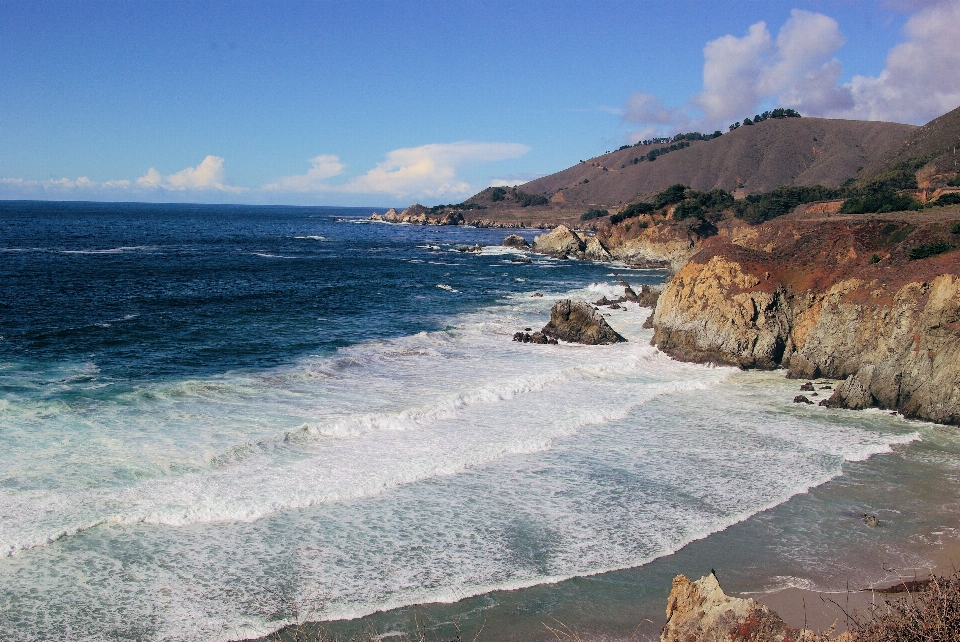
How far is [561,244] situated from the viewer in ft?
290

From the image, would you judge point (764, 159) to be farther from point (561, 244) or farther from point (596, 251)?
point (596, 251)

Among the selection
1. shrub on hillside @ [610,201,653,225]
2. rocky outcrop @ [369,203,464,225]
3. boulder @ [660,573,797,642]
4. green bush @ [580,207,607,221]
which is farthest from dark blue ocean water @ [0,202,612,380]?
rocky outcrop @ [369,203,464,225]

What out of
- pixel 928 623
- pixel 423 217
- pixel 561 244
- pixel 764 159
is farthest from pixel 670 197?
pixel 423 217

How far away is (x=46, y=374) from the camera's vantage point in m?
24.5

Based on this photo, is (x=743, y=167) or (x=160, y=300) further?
(x=743, y=167)

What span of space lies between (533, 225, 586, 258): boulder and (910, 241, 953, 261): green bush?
6012 cm

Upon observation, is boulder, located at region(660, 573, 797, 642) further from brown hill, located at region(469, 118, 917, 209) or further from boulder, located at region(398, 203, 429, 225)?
boulder, located at region(398, 203, 429, 225)

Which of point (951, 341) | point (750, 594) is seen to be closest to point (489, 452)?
point (750, 594)

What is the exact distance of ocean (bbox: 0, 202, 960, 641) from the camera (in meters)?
11.4

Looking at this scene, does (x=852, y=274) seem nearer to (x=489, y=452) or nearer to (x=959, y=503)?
(x=959, y=503)

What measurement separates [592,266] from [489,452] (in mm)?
60496

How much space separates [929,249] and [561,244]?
6375 cm

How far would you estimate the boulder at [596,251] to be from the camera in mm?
82250

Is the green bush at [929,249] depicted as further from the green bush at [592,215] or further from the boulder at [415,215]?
the boulder at [415,215]
